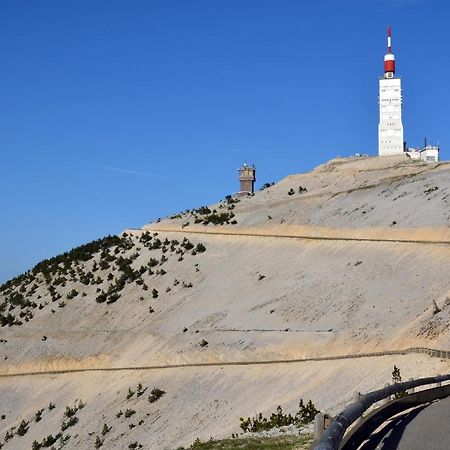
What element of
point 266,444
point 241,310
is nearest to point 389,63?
point 241,310

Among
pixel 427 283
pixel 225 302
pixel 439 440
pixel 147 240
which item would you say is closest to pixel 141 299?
pixel 225 302

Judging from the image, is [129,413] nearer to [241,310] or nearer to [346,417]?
[241,310]

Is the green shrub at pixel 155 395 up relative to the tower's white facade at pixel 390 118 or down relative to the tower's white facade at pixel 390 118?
down

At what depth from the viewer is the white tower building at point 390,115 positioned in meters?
86.2

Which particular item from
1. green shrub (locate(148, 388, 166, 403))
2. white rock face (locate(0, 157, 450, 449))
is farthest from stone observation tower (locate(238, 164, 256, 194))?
green shrub (locate(148, 388, 166, 403))

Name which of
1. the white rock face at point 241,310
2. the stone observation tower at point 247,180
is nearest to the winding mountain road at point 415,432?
the white rock face at point 241,310

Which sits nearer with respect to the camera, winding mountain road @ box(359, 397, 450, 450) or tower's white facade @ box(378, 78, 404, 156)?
winding mountain road @ box(359, 397, 450, 450)

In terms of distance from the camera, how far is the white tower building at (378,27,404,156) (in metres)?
86.2

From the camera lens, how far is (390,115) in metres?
87.2

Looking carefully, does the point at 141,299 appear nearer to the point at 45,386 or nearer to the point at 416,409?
the point at 45,386

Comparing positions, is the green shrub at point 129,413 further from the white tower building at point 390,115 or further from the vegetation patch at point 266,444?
the white tower building at point 390,115

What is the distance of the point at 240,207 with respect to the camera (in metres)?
67.1

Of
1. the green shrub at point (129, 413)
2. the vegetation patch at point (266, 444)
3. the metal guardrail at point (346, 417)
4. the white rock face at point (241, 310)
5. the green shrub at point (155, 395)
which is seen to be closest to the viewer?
the metal guardrail at point (346, 417)

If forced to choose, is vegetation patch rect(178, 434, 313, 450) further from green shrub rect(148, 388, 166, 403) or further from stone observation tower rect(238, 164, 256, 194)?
stone observation tower rect(238, 164, 256, 194)
